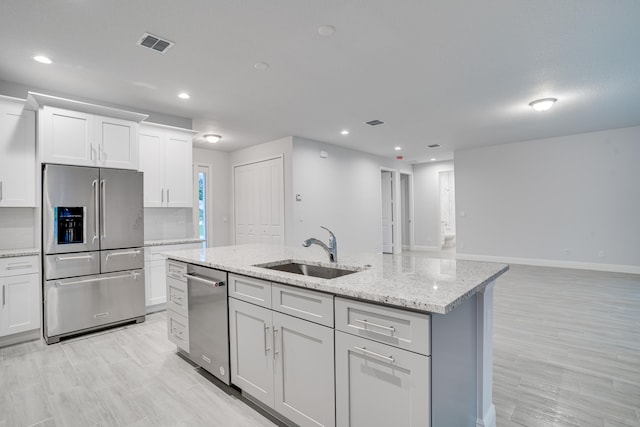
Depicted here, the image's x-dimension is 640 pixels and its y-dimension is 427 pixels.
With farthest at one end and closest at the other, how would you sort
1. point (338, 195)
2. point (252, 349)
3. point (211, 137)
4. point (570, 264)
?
1. point (338, 195)
2. point (570, 264)
3. point (211, 137)
4. point (252, 349)

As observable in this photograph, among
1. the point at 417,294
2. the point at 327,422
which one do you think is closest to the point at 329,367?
the point at 327,422

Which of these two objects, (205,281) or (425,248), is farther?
(425,248)

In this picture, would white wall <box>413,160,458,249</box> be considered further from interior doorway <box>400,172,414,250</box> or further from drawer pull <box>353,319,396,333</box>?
drawer pull <box>353,319,396,333</box>

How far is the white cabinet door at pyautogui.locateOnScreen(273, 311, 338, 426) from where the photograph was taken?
1577mm

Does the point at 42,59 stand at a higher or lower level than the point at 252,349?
higher

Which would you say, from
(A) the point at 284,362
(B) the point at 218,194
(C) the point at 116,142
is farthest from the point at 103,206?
(B) the point at 218,194

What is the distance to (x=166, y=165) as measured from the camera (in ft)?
14.2

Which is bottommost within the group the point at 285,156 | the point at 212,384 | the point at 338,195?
the point at 212,384

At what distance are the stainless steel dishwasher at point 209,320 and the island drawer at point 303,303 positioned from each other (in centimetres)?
56

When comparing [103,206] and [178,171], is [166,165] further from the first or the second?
[103,206]

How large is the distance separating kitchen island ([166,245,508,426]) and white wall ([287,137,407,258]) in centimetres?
414

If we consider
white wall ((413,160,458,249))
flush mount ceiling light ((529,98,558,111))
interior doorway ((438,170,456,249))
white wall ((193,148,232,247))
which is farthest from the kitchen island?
interior doorway ((438,170,456,249))

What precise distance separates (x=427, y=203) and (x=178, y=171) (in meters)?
7.43

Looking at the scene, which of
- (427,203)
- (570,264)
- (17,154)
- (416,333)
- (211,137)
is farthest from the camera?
(427,203)
